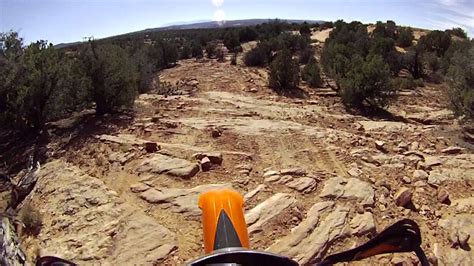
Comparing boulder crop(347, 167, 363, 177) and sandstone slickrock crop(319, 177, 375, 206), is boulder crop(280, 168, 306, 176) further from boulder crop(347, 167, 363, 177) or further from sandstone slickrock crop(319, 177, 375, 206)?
boulder crop(347, 167, 363, 177)

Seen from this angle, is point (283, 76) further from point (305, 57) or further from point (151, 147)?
point (151, 147)

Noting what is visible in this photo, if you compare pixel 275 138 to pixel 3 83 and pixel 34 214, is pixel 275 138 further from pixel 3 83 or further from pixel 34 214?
pixel 3 83

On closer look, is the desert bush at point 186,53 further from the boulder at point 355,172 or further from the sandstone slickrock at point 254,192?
the sandstone slickrock at point 254,192

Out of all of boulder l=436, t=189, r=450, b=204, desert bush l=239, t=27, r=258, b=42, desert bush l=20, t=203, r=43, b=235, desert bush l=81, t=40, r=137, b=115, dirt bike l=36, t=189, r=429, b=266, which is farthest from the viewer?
desert bush l=239, t=27, r=258, b=42

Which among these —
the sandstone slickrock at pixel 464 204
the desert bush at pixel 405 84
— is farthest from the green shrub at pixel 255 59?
the sandstone slickrock at pixel 464 204

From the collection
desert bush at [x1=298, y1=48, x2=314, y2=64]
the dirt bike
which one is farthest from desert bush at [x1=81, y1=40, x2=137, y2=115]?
desert bush at [x1=298, y1=48, x2=314, y2=64]
